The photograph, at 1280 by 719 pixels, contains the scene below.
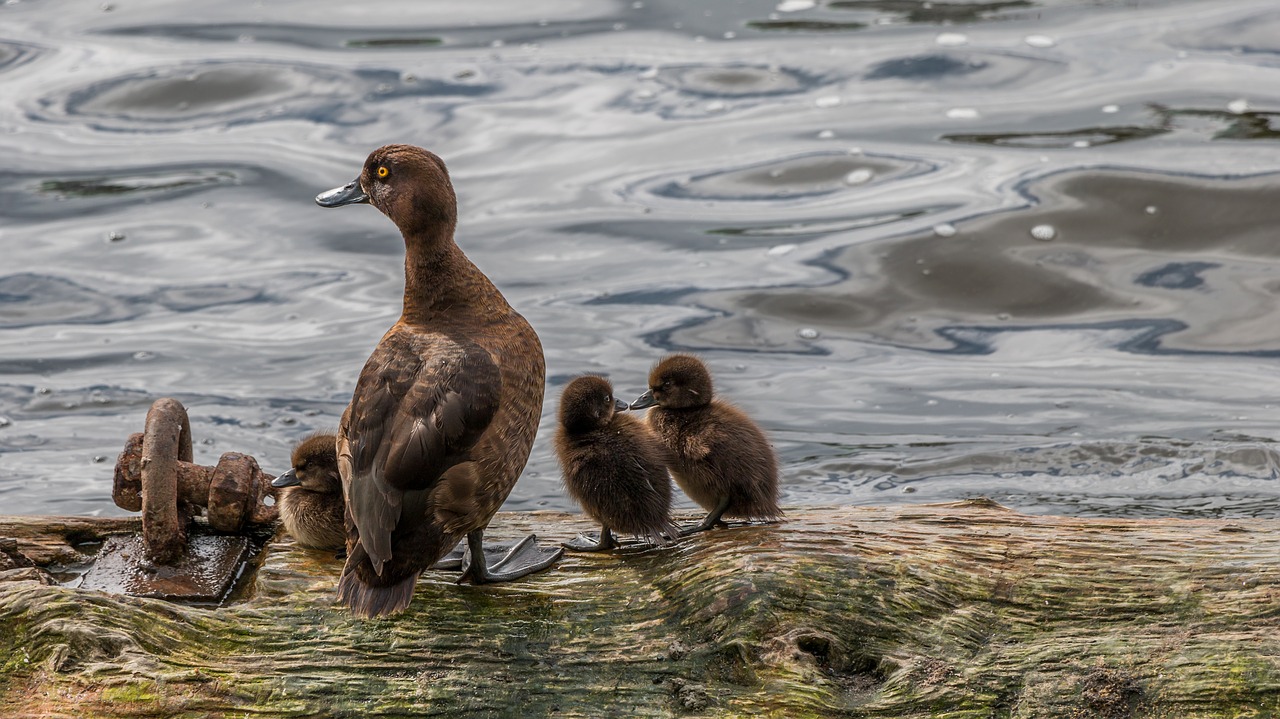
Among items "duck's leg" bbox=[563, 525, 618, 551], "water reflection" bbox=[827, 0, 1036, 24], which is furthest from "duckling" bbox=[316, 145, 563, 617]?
"water reflection" bbox=[827, 0, 1036, 24]

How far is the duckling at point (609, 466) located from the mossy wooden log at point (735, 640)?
1.16 feet

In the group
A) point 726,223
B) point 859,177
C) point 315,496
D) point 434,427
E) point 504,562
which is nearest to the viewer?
point 434,427

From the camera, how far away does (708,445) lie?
498 cm

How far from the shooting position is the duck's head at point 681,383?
5.22 m

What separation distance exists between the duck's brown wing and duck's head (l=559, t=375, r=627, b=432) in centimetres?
59

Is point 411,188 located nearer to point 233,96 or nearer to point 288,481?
point 288,481

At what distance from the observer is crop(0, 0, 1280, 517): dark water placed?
349 inches

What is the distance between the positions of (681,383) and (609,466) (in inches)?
24.6

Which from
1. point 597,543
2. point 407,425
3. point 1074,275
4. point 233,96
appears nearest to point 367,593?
point 407,425

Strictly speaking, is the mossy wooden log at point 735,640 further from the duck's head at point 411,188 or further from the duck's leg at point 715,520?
the duck's head at point 411,188

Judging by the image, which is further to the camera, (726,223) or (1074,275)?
(726,223)

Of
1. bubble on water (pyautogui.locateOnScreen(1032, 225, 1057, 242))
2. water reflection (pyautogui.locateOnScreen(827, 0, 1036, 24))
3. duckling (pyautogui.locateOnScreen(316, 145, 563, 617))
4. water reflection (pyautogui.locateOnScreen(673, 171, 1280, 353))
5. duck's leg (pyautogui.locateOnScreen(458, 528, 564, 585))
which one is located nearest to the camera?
duckling (pyautogui.locateOnScreen(316, 145, 563, 617))

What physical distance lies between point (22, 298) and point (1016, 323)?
794 cm

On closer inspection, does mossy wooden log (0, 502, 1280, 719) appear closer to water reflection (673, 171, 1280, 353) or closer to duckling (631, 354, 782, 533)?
duckling (631, 354, 782, 533)
